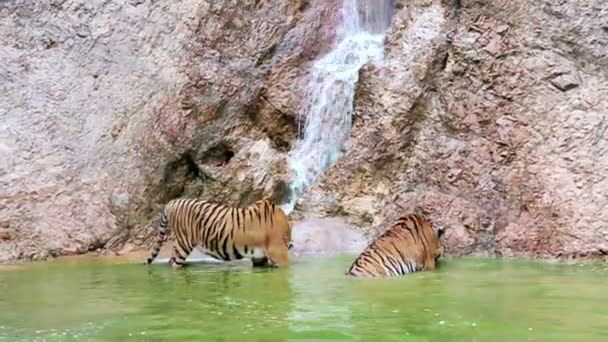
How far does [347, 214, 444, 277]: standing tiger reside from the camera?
942cm

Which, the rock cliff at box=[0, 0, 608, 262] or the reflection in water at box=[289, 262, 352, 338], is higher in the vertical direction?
the rock cliff at box=[0, 0, 608, 262]

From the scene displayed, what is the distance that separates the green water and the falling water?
128 inches

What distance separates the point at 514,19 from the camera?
12.7 meters

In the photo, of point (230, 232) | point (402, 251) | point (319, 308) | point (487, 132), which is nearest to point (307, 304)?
point (319, 308)

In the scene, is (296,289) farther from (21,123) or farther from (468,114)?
(21,123)

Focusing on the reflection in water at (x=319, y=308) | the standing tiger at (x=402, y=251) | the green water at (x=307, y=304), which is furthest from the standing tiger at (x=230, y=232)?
the standing tiger at (x=402, y=251)

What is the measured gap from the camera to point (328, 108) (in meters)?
13.8

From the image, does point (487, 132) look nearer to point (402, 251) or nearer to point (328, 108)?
point (328, 108)

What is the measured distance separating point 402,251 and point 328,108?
450 cm

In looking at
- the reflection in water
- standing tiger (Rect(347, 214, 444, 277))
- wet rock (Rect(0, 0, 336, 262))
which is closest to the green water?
the reflection in water

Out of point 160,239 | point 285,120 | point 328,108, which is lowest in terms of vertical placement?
point 160,239

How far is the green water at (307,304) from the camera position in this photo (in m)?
5.79

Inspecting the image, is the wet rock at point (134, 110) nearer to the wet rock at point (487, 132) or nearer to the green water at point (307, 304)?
the wet rock at point (487, 132)

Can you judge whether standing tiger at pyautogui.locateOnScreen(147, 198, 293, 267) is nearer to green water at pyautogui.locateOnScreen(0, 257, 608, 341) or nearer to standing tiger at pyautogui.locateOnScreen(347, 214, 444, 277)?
green water at pyautogui.locateOnScreen(0, 257, 608, 341)
